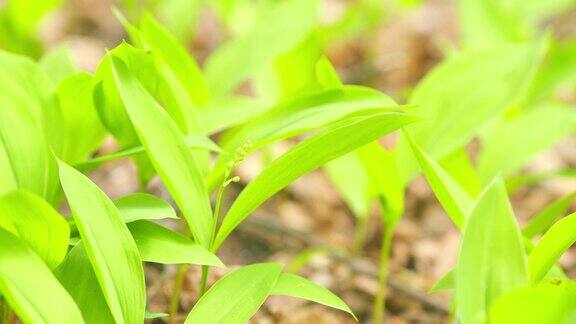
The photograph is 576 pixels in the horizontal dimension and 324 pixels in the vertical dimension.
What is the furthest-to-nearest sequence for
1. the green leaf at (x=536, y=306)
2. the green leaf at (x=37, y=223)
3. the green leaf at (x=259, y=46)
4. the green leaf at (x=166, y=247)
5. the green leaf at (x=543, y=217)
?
the green leaf at (x=259, y=46), the green leaf at (x=543, y=217), the green leaf at (x=166, y=247), the green leaf at (x=37, y=223), the green leaf at (x=536, y=306)

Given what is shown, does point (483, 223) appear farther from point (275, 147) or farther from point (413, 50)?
point (413, 50)

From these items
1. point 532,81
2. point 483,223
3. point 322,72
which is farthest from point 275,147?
point 483,223

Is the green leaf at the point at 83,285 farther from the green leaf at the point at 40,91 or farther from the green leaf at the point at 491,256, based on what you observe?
the green leaf at the point at 491,256

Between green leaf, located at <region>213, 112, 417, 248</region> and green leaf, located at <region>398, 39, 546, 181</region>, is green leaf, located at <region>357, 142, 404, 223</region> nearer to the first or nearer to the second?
green leaf, located at <region>398, 39, 546, 181</region>

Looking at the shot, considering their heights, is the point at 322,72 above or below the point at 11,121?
above

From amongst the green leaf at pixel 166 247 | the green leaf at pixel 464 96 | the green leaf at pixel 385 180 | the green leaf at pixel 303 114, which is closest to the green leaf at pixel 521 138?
the green leaf at pixel 464 96

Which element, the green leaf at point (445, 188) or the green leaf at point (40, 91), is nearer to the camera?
the green leaf at point (445, 188)
